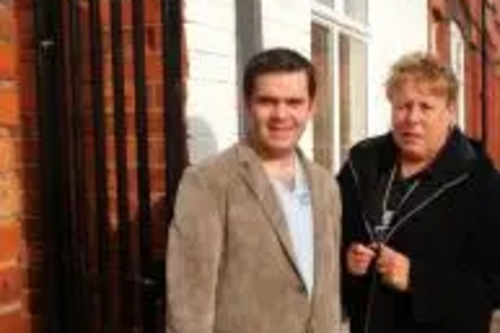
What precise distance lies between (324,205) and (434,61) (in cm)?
64

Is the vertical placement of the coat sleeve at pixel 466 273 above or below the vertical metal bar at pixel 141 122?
below

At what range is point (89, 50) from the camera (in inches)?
128

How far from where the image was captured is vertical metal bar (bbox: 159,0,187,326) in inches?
119

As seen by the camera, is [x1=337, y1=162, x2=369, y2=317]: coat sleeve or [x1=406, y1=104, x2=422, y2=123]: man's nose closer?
[x1=406, y1=104, x2=422, y2=123]: man's nose

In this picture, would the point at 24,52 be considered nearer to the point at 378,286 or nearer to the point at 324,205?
the point at 324,205

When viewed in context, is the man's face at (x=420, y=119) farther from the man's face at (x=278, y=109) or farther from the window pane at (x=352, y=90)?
the window pane at (x=352, y=90)

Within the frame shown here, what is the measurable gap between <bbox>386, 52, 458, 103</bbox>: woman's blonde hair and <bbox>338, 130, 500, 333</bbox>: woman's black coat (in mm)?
193

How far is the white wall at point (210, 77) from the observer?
3531 millimetres

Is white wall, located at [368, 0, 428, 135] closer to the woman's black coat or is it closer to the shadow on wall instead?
the shadow on wall

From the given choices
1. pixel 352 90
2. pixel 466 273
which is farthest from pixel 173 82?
pixel 352 90

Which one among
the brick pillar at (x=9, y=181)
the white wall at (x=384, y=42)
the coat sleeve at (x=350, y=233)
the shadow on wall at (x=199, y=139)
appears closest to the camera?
the brick pillar at (x=9, y=181)

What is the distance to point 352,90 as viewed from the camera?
6617 millimetres

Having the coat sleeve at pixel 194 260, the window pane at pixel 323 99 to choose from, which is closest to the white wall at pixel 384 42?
the window pane at pixel 323 99

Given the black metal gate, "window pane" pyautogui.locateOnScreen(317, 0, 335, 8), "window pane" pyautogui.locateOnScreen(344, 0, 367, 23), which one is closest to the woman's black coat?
the black metal gate
